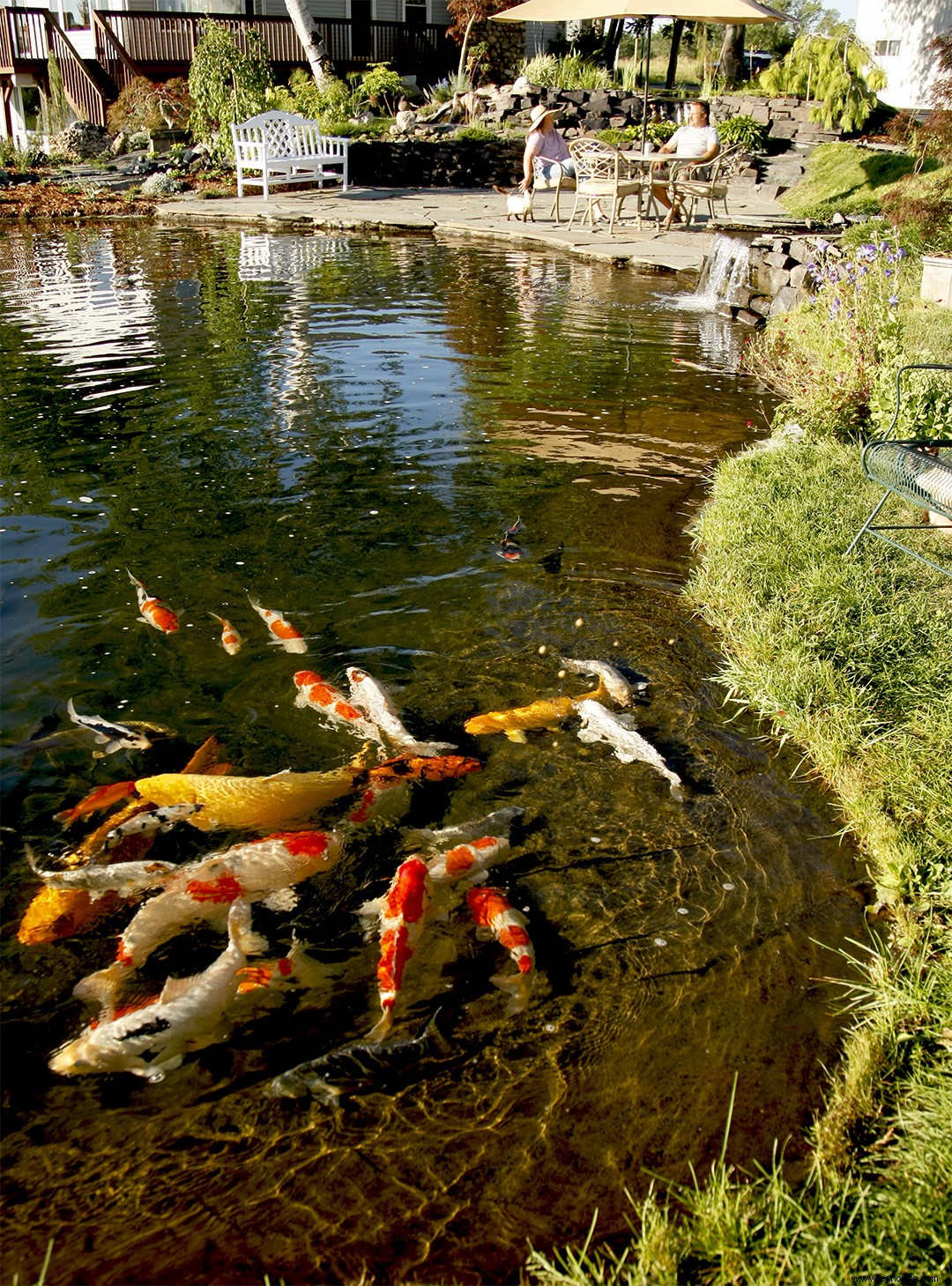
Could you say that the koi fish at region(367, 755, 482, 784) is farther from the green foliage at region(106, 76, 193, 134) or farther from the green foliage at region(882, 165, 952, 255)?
the green foliage at region(106, 76, 193, 134)

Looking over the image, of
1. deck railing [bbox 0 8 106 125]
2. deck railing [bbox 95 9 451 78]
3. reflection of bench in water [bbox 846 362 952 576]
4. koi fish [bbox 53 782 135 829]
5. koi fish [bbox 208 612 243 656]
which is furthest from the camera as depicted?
deck railing [bbox 95 9 451 78]

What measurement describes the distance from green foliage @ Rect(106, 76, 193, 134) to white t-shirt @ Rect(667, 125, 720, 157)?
17096 millimetres

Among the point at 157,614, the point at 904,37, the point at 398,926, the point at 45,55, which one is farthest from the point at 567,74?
the point at 398,926

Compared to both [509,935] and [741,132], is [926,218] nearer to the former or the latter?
[509,935]

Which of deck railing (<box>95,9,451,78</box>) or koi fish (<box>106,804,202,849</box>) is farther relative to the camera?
deck railing (<box>95,9,451,78</box>)

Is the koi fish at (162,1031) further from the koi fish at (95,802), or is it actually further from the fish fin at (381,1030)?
the koi fish at (95,802)

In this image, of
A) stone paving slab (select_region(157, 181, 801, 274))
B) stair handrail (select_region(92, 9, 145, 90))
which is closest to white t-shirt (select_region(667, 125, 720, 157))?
stone paving slab (select_region(157, 181, 801, 274))

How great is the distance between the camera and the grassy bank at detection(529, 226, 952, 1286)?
2.44m

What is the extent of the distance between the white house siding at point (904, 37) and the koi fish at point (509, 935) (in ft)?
90.9

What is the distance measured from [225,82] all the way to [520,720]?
2553cm

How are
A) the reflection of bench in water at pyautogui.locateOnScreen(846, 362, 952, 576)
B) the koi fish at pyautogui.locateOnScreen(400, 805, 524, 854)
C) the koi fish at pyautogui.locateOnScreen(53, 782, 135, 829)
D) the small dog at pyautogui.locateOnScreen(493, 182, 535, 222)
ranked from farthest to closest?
the small dog at pyautogui.locateOnScreen(493, 182, 535, 222) → the reflection of bench in water at pyautogui.locateOnScreen(846, 362, 952, 576) → the koi fish at pyautogui.locateOnScreen(53, 782, 135, 829) → the koi fish at pyautogui.locateOnScreen(400, 805, 524, 854)

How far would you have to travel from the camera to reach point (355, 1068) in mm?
3055

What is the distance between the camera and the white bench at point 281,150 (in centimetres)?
2192

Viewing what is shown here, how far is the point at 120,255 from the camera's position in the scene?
17.0 meters
